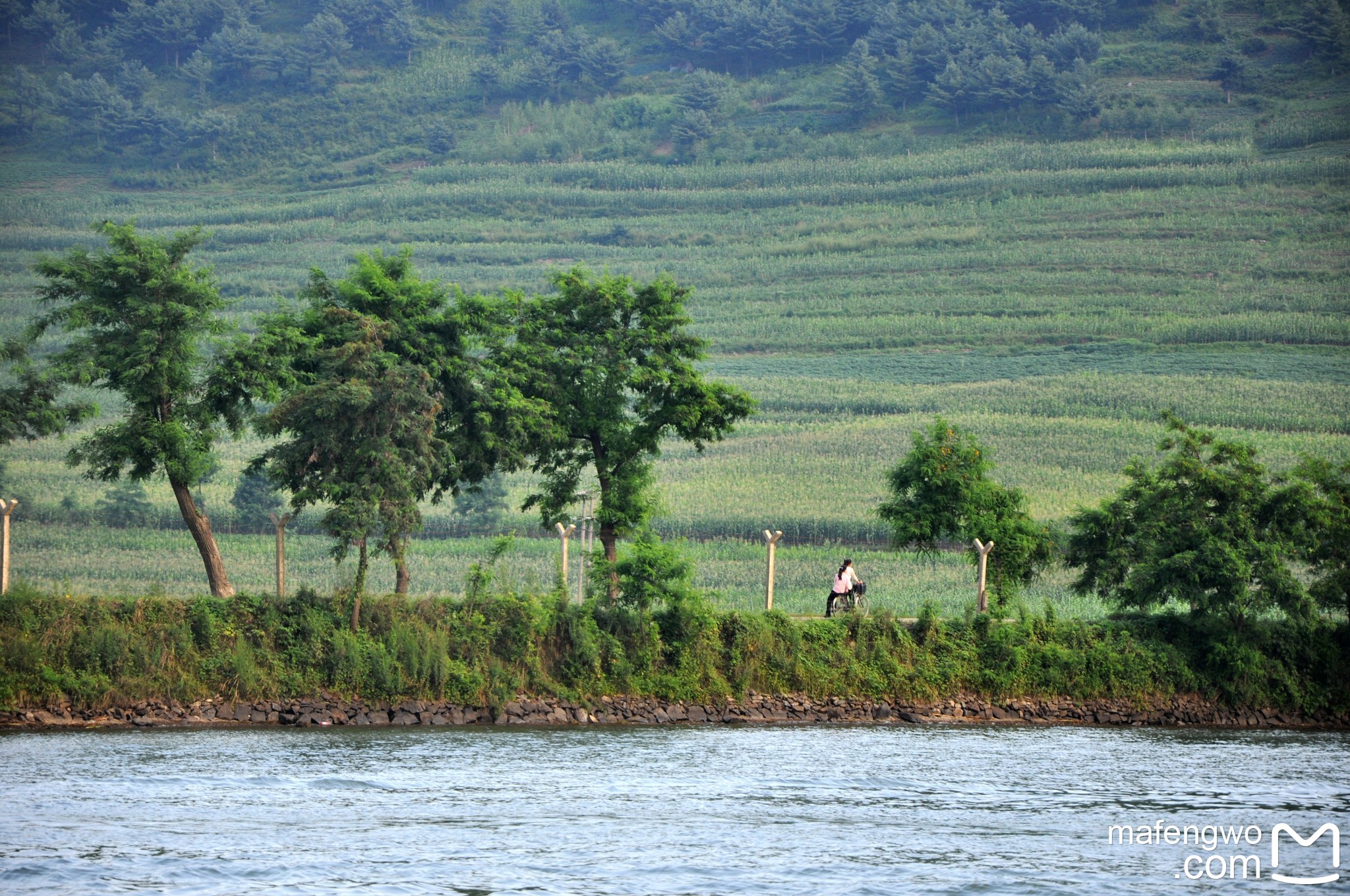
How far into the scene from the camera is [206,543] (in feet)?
124

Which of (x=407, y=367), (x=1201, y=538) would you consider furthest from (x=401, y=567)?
(x=1201, y=538)

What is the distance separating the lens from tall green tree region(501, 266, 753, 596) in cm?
4050

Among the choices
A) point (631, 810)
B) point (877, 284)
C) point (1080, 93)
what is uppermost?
point (1080, 93)

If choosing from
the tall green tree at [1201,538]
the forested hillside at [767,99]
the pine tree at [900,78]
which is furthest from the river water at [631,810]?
the pine tree at [900,78]

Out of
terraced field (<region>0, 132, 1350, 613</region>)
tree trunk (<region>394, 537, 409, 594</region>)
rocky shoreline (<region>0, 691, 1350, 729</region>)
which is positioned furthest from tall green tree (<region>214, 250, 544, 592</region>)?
terraced field (<region>0, 132, 1350, 613</region>)

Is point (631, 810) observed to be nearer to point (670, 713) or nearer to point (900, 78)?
point (670, 713)

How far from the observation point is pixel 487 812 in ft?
84.6

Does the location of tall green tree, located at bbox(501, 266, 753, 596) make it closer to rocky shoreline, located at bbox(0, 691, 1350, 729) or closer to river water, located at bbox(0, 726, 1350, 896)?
rocky shoreline, located at bbox(0, 691, 1350, 729)

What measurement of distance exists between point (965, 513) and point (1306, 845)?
687 inches

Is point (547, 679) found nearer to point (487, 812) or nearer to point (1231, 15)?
point (487, 812)

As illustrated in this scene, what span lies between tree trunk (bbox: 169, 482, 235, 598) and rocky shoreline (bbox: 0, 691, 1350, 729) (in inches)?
155

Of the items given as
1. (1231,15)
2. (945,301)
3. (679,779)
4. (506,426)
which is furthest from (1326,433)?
(1231,15)

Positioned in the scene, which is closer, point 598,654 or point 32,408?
point 598,654

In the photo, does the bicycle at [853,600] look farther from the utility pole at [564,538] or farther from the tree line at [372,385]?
the utility pole at [564,538]
